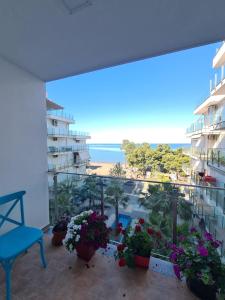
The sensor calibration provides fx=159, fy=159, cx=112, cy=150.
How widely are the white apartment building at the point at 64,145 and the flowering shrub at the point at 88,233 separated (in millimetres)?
11661

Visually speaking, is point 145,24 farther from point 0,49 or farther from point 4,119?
point 4,119

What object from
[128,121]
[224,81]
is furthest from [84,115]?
[224,81]

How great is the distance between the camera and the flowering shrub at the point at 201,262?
1254 millimetres

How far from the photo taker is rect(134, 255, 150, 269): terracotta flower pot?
166cm

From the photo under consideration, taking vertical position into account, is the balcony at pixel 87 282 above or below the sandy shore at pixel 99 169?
above

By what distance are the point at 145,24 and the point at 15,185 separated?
2207 mm

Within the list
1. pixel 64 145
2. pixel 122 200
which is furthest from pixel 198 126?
pixel 64 145

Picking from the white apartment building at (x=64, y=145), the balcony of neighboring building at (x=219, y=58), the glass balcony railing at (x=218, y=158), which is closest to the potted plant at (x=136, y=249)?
the glass balcony railing at (x=218, y=158)

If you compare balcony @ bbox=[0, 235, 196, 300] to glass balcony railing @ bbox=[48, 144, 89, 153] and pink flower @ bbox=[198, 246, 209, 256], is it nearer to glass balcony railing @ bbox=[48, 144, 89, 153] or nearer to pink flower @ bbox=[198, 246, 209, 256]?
pink flower @ bbox=[198, 246, 209, 256]

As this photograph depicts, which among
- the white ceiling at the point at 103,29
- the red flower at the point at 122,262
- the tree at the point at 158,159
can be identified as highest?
the white ceiling at the point at 103,29

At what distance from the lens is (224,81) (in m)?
7.25

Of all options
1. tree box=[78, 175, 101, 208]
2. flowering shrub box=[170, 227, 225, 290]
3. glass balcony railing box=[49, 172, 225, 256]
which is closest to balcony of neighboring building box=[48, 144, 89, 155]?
glass balcony railing box=[49, 172, 225, 256]

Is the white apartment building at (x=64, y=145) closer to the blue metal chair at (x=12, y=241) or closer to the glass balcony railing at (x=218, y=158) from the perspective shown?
the glass balcony railing at (x=218, y=158)

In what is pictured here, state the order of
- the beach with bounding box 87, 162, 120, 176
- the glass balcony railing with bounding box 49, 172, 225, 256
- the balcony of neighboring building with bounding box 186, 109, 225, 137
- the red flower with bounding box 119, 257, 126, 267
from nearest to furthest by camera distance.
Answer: the red flower with bounding box 119, 257, 126, 267
the glass balcony railing with bounding box 49, 172, 225, 256
the balcony of neighboring building with bounding box 186, 109, 225, 137
the beach with bounding box 87, 162, 120, 176
